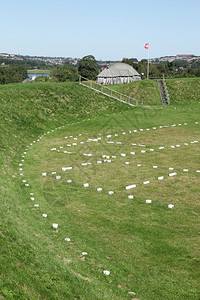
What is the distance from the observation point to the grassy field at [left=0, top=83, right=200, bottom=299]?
1062cm

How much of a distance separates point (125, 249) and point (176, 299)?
3205mm

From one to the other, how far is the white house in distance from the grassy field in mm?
53497

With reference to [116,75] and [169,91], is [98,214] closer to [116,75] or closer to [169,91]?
[169,91]

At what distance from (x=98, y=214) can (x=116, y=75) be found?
7549cm

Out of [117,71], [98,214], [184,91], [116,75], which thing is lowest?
[98,214]

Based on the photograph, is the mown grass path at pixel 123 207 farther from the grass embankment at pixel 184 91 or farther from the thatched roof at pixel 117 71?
the thatched roof at pixel 117 71

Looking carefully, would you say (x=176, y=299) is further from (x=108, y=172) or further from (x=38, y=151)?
(x=38, y=151)

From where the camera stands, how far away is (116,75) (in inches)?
3462

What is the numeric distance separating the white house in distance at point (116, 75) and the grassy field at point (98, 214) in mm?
53497

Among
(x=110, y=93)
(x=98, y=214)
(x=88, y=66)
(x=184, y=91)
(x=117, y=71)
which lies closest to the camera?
(x=98, y=214)

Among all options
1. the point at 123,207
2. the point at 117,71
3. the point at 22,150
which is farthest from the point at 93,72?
the point at 123,207

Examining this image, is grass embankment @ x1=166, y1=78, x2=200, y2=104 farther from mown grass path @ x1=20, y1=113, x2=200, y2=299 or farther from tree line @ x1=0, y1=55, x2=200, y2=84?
mown grass path @ x1=20, y1=113, x2=200, y2=299

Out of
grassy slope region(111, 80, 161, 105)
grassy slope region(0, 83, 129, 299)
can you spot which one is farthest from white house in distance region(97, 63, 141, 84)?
grassy slope region(0, 83, 129, 299)

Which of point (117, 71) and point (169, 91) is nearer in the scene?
point (169, 91)
